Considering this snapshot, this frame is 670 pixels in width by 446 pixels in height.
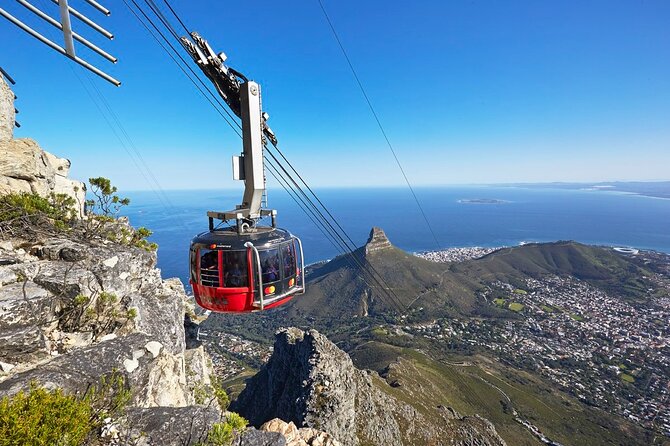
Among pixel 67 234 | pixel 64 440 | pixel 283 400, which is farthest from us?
pixel 283 400

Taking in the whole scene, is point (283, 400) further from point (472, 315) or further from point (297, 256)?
point (472, 315)

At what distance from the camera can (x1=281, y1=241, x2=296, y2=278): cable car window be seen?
34.2ft

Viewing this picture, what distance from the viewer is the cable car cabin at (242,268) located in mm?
9539

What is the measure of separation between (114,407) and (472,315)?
527 ft

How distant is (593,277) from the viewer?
7534 inches

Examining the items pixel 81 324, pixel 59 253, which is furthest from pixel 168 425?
pixel 59 253

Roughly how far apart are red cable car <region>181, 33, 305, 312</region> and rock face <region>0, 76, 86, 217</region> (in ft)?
35.1

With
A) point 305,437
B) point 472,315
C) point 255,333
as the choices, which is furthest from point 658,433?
point 255,333

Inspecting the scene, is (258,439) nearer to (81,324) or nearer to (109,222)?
(81,324)

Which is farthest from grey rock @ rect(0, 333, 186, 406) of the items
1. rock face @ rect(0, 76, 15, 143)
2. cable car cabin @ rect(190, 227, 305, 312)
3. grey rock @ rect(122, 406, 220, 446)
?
rock face @ rect(0, 76, 15, 143)

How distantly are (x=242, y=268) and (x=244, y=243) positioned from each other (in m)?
0.83

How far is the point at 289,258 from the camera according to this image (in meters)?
10.7

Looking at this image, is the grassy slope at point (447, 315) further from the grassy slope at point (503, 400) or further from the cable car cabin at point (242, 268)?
the cable car cabin at point (242, 268)

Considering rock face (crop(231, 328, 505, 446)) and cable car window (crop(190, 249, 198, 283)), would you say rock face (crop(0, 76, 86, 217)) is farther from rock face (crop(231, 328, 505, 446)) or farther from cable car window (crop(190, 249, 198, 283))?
rock face (crop(231, 328, 505, 446))
